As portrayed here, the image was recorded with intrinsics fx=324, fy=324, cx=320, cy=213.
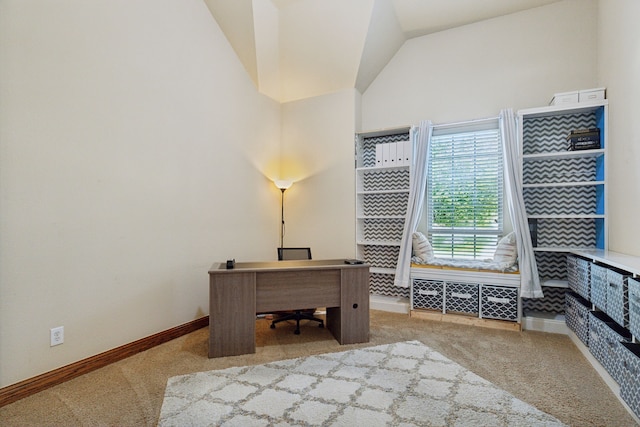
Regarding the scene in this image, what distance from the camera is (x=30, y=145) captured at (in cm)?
213

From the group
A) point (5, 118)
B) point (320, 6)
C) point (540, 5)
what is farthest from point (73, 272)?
point (540, 5)

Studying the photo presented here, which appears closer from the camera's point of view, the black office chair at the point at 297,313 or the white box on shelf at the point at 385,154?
the black office chair at the point at 297,313

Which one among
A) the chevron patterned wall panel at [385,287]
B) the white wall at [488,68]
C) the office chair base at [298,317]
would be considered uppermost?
the white wall at [488,68]

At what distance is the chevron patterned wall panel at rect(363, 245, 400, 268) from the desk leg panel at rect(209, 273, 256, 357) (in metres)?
2.20

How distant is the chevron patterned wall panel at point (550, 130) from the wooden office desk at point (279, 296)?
7.99ft

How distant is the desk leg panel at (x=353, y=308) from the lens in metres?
3.00

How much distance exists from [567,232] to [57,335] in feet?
15.6

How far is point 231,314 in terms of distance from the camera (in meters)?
2.72

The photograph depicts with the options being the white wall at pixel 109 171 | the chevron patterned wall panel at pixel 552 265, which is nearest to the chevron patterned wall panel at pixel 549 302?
the chevron patterned wall panel at pixel 552 265

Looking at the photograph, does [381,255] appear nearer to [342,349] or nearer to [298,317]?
[298,317]

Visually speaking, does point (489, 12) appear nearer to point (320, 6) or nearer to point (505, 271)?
point (320, 6)

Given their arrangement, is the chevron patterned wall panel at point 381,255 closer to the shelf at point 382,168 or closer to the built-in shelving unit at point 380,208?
the built-in shelving unit at point 380,208

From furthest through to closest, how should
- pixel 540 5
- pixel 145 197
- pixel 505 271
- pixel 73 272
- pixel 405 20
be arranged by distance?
pixel 405 20 → pixel 540 5 → pixel 505 271 → pixel 145 197 → pixel 73 272

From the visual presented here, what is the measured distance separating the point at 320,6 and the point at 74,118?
2.78m
